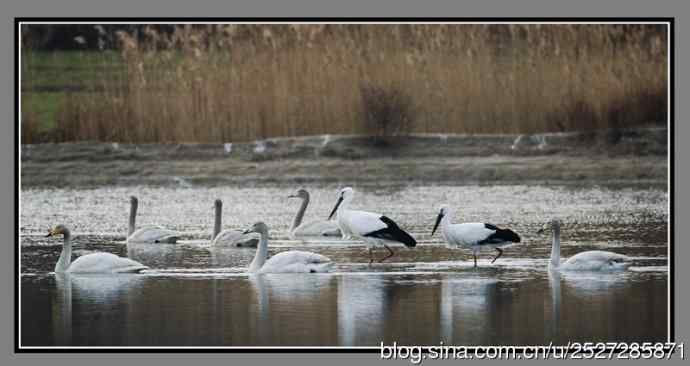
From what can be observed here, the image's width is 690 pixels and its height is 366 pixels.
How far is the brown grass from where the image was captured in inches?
859

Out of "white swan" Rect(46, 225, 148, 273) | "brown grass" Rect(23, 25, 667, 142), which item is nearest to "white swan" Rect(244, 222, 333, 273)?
"white swan" Rect(46, 225, 148, 273)

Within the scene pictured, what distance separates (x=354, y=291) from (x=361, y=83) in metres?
9.62

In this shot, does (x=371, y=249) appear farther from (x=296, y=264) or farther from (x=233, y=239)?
(x=296, y=264)

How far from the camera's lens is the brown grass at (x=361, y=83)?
21.8m

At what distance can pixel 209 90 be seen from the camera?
23.4 m

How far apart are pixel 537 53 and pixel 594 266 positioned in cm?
786

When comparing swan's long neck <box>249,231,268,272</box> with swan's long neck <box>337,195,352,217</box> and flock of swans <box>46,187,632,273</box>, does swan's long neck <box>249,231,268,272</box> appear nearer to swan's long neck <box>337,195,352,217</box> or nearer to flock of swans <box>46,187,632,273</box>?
flock of swans <box>46,187,632,273</box>

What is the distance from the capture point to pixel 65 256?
14.7m

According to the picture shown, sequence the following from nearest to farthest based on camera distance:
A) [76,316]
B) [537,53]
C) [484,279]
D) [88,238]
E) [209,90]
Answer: [76,316] → [484,279] → [88,238] → [537,53] → [209,90]

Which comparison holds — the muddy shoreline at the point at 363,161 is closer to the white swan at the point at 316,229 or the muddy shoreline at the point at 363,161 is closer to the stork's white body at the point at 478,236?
the white swan at the point at 316,229

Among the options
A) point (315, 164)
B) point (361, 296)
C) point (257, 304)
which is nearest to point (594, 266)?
point (361, 296)

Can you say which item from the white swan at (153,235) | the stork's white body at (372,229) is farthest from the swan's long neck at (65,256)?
the stork's white body at (372,229)

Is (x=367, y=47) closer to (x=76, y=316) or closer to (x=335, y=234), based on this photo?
(x=335, y=234)

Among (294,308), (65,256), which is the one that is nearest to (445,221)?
(294,308)
